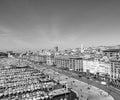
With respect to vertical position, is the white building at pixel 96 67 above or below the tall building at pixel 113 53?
below

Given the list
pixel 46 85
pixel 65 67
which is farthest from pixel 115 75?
pixel 65 67

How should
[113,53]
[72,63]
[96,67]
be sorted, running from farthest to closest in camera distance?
[72,63] → [113,53] → [96,67]

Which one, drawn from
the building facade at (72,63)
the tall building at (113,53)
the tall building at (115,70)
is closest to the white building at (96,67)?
the tall building at (115,70)

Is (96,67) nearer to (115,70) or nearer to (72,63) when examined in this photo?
(115,70)

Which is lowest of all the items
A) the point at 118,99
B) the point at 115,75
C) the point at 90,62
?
the point at 118,99

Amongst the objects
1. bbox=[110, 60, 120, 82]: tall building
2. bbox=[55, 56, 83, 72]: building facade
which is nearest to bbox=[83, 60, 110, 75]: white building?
Result: bbox=[110, 60, 120, 82]: tall building

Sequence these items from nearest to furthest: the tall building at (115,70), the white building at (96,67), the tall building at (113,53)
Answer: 1. the tall building at (115,70)
2. the white building at (96,67)
3. the tall building at (113,53)

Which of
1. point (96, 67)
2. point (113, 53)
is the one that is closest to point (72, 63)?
point (96, 67)

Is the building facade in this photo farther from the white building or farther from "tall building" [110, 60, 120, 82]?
"tall building" [110, 60, 120, 82]

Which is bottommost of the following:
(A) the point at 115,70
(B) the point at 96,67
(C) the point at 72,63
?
(B) the point at 96,67

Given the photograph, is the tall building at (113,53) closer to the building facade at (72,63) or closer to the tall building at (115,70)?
the tall building at (115,70)

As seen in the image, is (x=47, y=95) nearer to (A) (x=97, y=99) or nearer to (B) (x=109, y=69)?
(A) (x=97, y=99)
